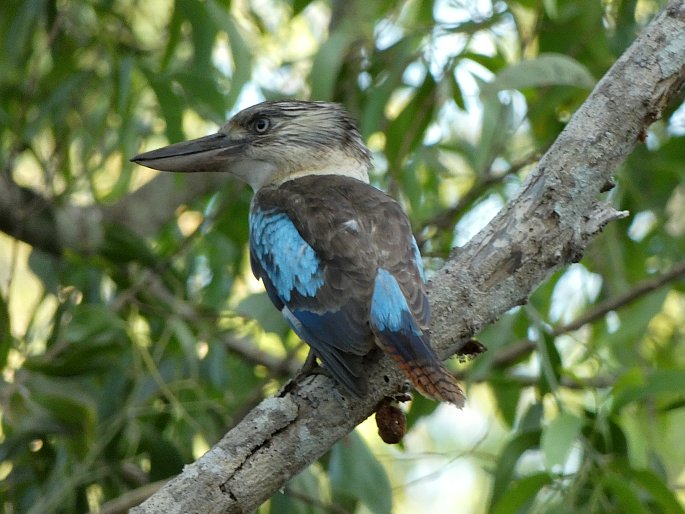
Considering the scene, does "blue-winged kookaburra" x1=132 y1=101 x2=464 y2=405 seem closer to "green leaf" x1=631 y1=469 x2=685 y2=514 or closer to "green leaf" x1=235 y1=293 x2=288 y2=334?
"green leaf" x1=235 y1=293 x2=288 y2=334

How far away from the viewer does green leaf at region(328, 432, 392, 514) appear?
277 cm

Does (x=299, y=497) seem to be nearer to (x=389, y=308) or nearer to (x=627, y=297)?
(x=389, y=308)

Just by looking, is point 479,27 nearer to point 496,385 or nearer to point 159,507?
point 496,385

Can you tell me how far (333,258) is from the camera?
7.80 feet

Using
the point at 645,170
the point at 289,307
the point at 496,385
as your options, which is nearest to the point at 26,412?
the point at 289,307

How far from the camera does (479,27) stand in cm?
322

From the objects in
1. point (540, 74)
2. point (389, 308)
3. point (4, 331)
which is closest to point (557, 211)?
point (389, 308)

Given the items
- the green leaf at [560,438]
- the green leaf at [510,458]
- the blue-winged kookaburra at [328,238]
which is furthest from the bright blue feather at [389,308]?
the green leaf at [510,458]

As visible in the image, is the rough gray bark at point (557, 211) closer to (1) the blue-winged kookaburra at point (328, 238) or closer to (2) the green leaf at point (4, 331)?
(1) the blue-winged kookaburra at point (328, 238)

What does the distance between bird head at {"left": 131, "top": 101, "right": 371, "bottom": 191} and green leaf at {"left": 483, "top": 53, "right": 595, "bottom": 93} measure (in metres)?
0.57

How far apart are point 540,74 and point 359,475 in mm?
1117

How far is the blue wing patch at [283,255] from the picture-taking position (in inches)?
95.7

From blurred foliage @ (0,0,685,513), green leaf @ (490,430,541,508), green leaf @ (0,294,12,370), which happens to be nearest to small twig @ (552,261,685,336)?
blurred foliage @ (0,0,685,513)

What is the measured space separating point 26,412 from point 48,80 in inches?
47.9
